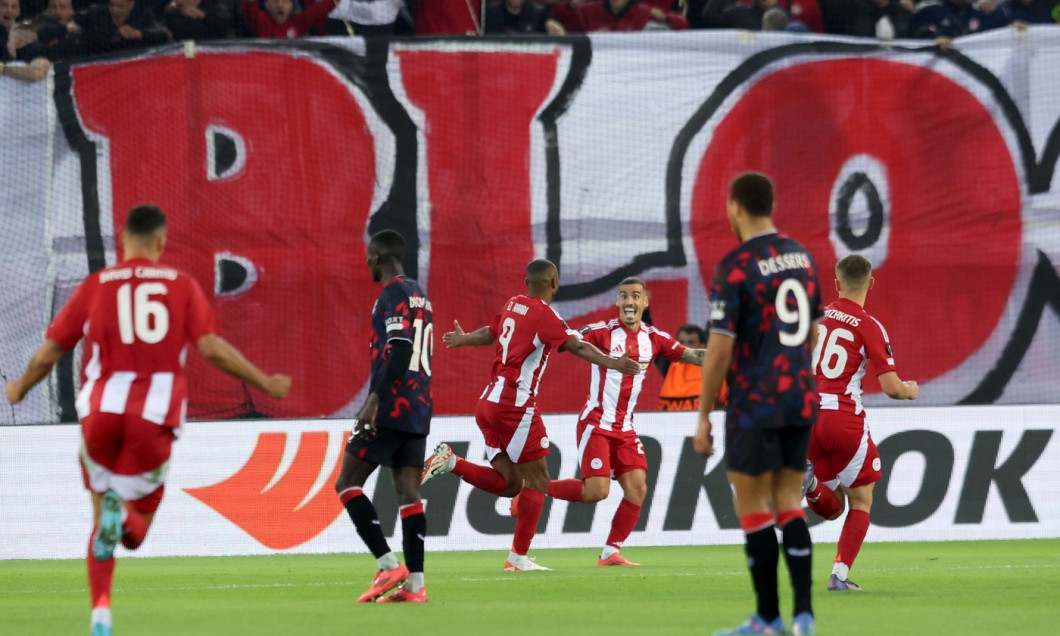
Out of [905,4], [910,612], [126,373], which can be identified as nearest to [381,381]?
[126,373]

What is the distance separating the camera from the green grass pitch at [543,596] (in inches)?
296

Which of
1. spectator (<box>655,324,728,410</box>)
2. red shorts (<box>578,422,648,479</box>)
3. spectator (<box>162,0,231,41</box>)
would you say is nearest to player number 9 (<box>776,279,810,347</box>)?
red shorts (<box>578,422,648,479</box>)

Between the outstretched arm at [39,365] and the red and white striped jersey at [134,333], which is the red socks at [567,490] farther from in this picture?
the outstretched arm at [39,365]

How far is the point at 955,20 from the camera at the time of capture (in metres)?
18.4

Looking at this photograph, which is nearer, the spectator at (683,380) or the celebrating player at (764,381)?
the celebrating player at (764,381)

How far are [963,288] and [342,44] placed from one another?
7.24 meters

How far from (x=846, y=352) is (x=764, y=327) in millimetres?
3007

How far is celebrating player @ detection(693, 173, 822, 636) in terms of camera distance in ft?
21.6

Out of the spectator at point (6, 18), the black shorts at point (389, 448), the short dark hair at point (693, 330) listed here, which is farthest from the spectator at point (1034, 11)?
the black shorts at point (389, 448)

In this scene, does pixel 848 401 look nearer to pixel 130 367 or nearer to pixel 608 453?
pixel 608 453

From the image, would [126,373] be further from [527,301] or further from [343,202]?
[343,202]

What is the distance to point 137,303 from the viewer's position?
654cm

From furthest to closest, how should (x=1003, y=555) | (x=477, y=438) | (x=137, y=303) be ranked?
(x=477, y=438)
(x=1003, y=555)
(x=137, y=303)

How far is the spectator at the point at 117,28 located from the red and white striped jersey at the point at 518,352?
7675mm
